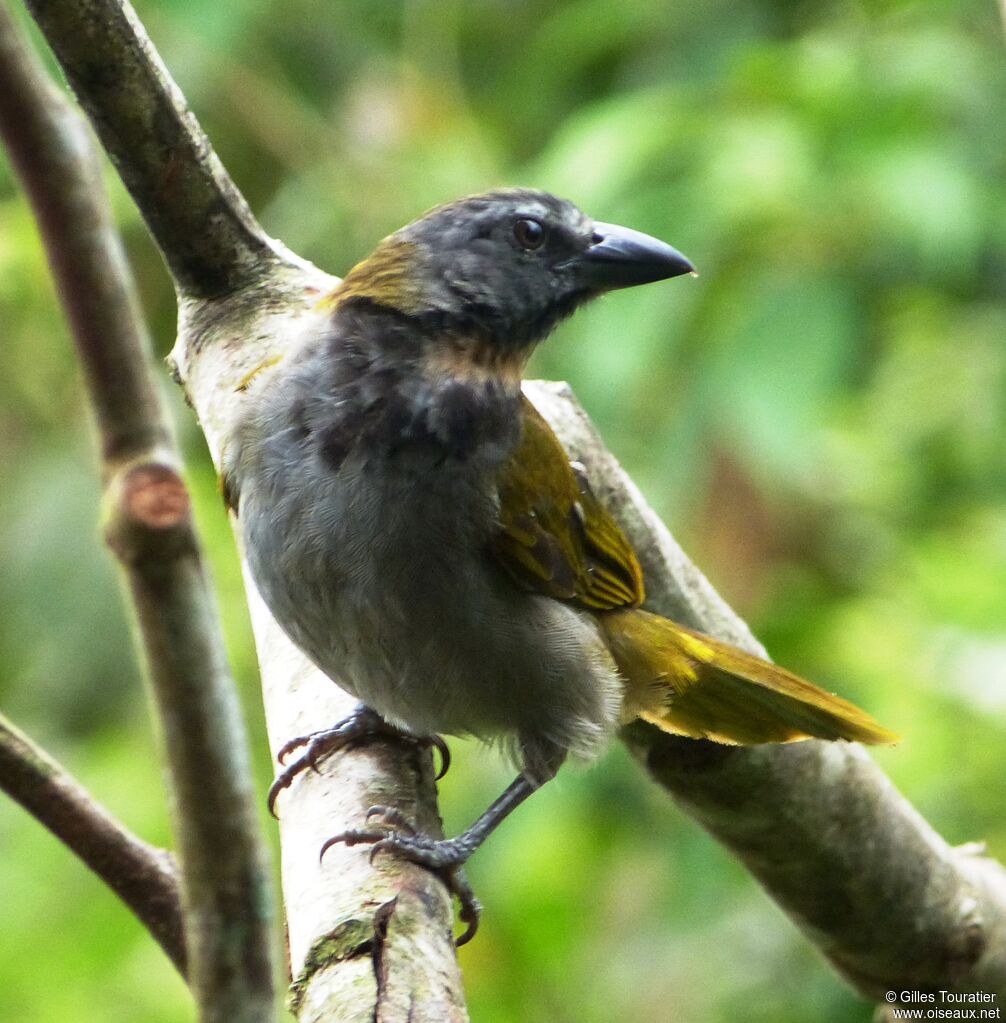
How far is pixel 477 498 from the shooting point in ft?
8.44

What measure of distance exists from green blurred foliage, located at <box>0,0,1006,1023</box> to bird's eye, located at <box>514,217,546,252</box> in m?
0.74

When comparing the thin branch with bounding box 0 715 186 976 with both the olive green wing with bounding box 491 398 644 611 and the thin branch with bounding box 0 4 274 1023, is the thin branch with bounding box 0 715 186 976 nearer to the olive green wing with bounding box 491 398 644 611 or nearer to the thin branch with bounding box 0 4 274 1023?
the olive green wing with bounding box 491 398 644 611

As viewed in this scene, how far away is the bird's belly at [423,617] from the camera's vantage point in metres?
2.45

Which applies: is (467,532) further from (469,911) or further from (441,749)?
(469,911)

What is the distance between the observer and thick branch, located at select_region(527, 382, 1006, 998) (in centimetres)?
283

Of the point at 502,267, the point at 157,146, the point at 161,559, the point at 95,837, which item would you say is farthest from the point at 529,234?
the point at 161,559

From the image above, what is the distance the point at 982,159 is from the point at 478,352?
2.26 m

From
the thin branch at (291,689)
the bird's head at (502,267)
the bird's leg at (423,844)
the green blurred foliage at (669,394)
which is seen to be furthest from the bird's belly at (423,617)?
the green blurred foliage at (669,394)

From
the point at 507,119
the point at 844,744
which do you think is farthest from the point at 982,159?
the point at 844,744

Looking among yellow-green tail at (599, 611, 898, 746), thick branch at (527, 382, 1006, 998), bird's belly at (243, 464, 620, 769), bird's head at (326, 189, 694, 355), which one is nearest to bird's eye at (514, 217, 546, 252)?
bird's head at (326, 189, 694, 355)

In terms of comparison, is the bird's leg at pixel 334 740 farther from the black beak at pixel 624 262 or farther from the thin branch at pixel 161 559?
the thin branch at pixel 161 559

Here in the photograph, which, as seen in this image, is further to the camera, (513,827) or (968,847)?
(513,827)

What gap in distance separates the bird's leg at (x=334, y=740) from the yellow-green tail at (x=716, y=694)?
490 millimetres

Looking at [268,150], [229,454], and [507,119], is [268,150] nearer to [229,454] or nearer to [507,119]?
[507,119]
